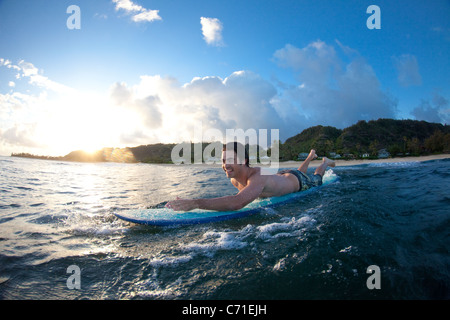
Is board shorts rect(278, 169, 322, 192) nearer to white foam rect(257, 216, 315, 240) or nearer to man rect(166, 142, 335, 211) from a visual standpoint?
man rect(166, 142, 335, 211)

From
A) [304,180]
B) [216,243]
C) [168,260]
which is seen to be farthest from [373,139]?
[168,260]

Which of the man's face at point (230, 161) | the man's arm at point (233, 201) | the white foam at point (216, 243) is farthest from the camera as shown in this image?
the man's face at point (230, 161)

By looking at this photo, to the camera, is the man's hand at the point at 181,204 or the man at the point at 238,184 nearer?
the man's hand at the point at 181,204

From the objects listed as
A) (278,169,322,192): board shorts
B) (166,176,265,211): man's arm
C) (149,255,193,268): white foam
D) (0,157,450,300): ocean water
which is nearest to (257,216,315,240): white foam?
(0,157,450,300): ocean water

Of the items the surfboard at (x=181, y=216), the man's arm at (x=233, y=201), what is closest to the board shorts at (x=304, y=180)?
the surfboard at (x=181, y=216)

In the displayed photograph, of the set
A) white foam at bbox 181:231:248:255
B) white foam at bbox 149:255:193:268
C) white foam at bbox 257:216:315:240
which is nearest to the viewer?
white foam at bbox 149:255:193:268

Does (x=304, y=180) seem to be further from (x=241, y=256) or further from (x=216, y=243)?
(x=241, y=256)

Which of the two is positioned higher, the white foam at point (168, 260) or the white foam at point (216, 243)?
the white foam at point (216, 243)

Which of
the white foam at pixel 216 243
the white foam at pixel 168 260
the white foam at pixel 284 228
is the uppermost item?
the white foam at pixel 284 228

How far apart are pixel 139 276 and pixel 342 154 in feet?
122

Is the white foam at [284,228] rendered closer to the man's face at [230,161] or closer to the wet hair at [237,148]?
the man's face at [230,161]

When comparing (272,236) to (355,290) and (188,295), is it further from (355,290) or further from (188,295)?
(188,295)

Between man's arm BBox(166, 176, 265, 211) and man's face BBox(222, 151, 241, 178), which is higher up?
man's face BBox(222, 151, 241, 178)

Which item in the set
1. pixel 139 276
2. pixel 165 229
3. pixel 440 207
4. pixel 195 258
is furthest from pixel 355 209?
pixel 139 276
